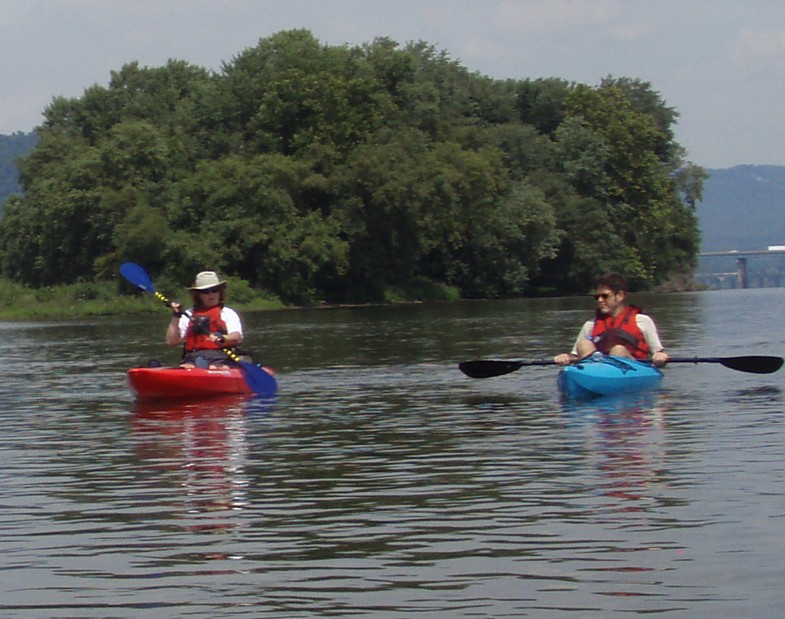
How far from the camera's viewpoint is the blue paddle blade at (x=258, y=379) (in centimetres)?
1955

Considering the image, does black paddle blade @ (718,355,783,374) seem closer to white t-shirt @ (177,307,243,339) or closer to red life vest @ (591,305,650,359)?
red life vest @ (591,305,650,359)

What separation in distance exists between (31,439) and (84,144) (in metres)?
72.8

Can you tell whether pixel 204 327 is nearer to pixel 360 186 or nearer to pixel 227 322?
pixel 227 322

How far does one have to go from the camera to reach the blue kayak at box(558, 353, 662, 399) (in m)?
18.2

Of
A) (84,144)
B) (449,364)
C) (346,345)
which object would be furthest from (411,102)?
(449,364)

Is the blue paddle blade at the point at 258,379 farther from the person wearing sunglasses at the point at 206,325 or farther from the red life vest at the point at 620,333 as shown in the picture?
the red life vest at the point at 620,333

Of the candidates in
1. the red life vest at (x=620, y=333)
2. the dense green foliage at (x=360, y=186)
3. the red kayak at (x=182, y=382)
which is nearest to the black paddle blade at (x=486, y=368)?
the red life vest at (x=620, y=333)

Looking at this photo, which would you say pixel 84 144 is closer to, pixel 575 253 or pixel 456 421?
pixel 575 253

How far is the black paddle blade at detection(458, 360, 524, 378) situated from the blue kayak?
1.79 metres

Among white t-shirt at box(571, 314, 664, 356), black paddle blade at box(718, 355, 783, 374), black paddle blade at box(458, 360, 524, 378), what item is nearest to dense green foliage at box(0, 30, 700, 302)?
black paddle blade at box(458, 360, 524, 378)

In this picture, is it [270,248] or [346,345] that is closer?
[346,345]

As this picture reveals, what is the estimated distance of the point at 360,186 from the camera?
223 ft

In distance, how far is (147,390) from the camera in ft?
63.0

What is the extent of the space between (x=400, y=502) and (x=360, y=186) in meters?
57.8
